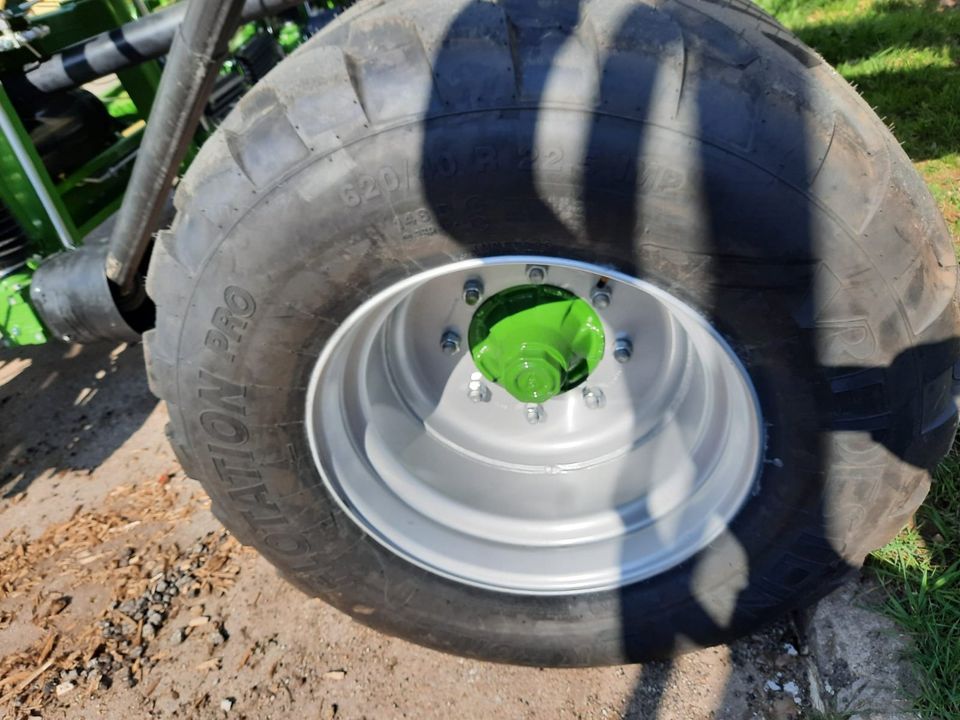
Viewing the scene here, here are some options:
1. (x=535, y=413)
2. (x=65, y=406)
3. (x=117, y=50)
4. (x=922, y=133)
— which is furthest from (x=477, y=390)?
(x=922, y=133)

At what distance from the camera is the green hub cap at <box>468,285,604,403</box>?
182 centimetres

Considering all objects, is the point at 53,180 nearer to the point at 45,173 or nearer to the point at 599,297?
the point at 45,173

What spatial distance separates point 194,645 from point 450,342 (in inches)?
53.3

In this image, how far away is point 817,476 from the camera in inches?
63.2

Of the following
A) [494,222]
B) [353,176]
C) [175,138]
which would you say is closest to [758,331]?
[494,222]

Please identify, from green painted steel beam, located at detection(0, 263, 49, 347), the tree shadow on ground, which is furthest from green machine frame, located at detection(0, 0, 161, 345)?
the tree shadow on ground

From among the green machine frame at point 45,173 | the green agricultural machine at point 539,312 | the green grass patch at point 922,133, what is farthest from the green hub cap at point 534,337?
the green machine frame at point 45,173

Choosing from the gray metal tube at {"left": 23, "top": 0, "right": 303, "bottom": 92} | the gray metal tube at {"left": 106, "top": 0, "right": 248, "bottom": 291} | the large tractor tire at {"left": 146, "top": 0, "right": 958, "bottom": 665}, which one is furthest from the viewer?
the gray metal tube at {"left": 23, "top": 0, "right": 303, "bottom": 92}

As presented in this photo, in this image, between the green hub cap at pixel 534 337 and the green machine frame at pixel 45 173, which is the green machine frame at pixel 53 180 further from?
the green hub cap at pixel 534 337

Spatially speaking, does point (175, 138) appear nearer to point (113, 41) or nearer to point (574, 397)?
point (113, 41)

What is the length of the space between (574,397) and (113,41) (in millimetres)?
1900

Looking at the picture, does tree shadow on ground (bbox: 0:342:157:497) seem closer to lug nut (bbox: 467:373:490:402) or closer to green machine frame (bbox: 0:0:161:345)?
green machine frame (bbox: 0:0:161:345)

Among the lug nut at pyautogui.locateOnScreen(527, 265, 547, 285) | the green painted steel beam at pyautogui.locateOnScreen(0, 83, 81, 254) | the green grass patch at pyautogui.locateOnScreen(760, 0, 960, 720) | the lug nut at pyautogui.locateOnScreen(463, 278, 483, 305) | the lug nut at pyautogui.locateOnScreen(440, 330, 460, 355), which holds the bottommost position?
the green grass patch at pyautogui.locateOnScreen(760, 0, 960, 720)

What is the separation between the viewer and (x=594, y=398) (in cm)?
204
